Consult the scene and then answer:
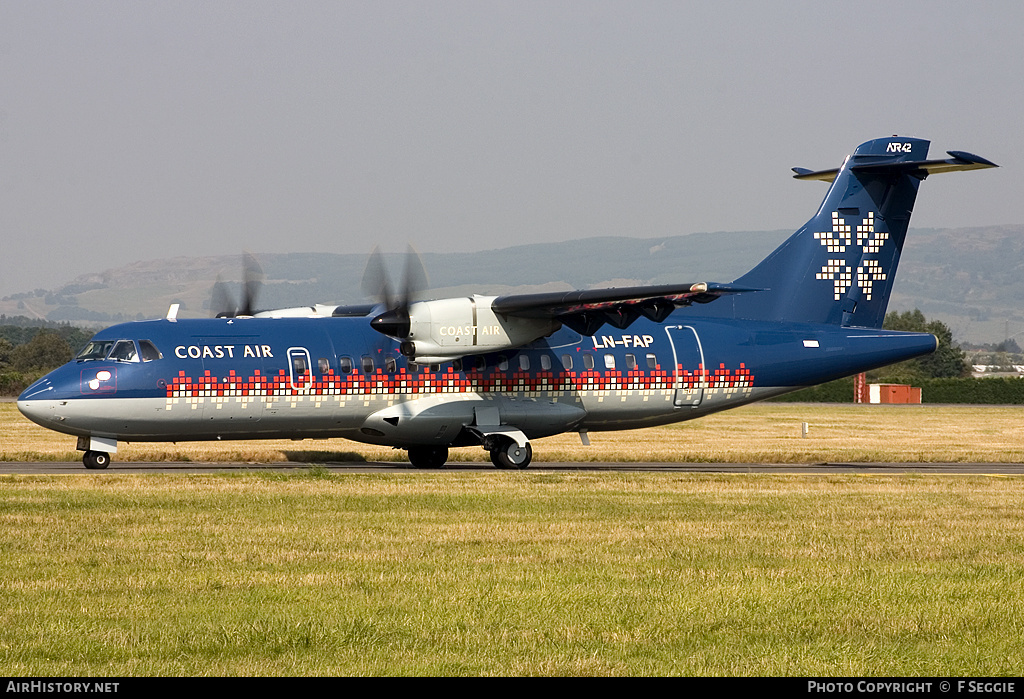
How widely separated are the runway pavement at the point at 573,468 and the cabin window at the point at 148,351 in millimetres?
2238

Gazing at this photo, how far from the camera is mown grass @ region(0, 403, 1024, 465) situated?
1257 inches

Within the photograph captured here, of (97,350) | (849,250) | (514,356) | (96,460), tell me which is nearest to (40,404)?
(97,350)

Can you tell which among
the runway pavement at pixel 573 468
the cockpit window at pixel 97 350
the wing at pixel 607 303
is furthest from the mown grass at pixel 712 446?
the wing at pixel 607 303

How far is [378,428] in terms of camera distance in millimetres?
26500

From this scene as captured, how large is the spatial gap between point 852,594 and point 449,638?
416 centimetres

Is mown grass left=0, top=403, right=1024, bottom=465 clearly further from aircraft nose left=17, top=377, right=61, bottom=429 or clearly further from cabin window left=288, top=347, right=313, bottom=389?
aircraft nose left=17, top=377, right=61, bottom=429

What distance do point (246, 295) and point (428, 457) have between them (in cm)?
688

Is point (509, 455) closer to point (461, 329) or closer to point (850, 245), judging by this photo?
point (461, 329)

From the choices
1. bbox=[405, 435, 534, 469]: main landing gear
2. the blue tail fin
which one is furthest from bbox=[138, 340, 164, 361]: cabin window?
the blue tail fin

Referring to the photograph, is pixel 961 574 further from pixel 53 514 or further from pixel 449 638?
pixel 53 514

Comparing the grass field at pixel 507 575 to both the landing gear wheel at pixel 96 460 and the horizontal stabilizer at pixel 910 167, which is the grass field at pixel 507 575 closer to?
the landing gear wheel at pixel 96 460

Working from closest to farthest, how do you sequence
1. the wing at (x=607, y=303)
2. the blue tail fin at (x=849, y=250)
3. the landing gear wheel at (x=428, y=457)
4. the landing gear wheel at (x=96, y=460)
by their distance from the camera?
the wing at (x=607, y=303) < the landing gear wheel at (x=96, y=460) < the landing gear wheel at (x=428, y=457) < the blue tail fin at (x=849, y=250)

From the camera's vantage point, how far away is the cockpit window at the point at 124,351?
2483 centimetres

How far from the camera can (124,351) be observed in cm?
2491
